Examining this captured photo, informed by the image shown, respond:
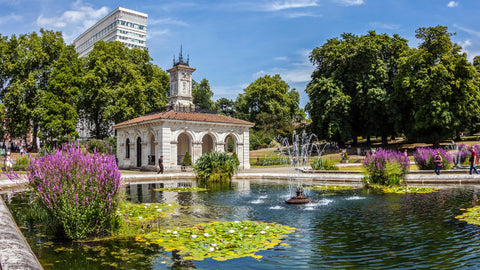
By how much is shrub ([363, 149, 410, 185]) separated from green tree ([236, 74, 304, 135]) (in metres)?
45.4

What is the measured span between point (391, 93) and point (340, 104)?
6047mm

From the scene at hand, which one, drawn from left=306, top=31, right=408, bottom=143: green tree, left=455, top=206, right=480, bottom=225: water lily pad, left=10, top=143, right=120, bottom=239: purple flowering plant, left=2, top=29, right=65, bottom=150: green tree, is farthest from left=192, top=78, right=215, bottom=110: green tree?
left=10, top=143, right=120, bottom=239: purple flowering plant

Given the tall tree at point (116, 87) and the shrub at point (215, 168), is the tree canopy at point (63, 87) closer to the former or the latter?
the tall tree at point (116, 87)

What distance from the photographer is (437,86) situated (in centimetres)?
4025

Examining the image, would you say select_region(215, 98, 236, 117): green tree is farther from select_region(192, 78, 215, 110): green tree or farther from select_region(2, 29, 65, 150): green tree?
select_region(2, 29, 65, 150): green tree

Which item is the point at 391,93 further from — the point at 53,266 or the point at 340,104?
the point at 53,266

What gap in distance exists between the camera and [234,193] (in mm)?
17141

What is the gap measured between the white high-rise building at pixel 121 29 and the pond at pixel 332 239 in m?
123

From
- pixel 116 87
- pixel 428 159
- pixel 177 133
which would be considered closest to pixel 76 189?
pixel 428 159

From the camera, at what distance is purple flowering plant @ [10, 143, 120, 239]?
7.46 metres

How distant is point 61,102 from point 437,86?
137 feet

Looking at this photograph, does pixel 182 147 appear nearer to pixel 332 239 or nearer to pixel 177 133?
pixel 177 133

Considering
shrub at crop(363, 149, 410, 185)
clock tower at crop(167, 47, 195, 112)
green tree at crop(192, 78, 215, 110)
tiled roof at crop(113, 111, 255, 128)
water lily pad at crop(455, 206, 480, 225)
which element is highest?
green tree at crop(192, 78, 215, 110)

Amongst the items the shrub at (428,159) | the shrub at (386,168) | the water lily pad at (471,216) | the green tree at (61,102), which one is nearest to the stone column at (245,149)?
the shrub at (428,159)
